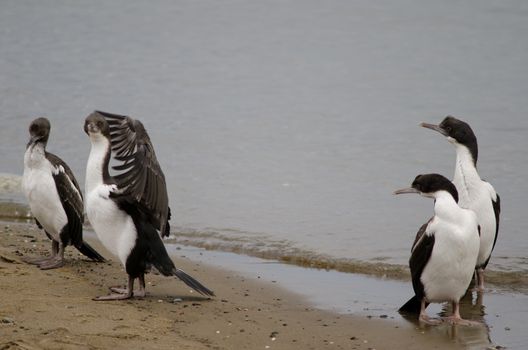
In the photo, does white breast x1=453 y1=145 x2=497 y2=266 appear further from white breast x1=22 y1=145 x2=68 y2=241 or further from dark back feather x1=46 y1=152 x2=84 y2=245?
white breast x1=22 y1=145 x2=68 y2=241

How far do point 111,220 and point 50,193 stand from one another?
1.29 metres

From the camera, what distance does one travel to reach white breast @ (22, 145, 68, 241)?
9.10 m

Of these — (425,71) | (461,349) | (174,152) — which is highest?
(425,71)

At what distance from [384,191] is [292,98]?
5272mm

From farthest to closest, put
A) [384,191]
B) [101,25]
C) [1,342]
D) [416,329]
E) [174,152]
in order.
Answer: [101,25] → [174,152] → [384,191] → [416,329] → [1,342]

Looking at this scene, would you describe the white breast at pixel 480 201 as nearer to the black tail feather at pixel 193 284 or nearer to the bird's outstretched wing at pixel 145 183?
the black tail feather at pixel 193 284

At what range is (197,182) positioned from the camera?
13.0 meters

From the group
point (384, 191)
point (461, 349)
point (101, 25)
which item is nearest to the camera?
point (461, 349)

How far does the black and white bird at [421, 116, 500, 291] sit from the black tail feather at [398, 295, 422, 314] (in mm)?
1116

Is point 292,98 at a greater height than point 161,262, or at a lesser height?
greater

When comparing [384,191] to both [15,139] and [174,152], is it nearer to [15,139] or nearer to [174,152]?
[174,152]

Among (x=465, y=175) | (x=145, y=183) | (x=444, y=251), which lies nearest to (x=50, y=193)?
(x=145, y=183)

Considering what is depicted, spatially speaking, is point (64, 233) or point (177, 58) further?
point (177, 58)

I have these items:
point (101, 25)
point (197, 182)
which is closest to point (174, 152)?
point (197, 182)
